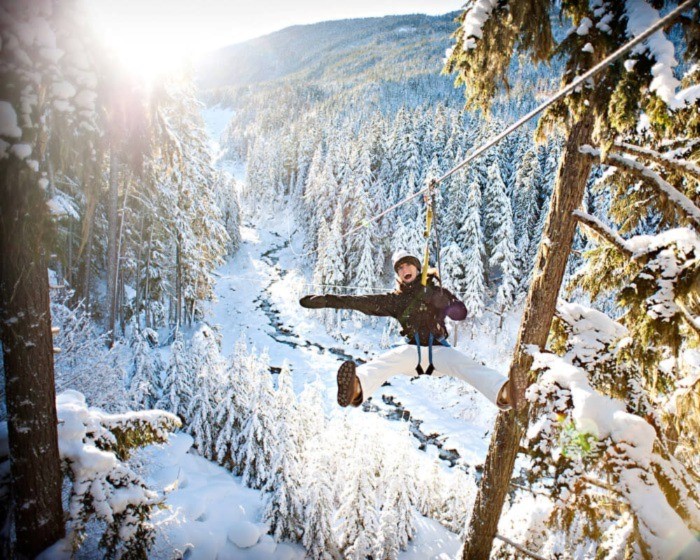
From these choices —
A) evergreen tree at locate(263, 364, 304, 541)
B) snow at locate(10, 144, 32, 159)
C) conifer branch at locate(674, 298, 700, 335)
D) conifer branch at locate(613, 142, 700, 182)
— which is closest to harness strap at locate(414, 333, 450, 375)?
conifer branch at locate(674, 298, 700, 335)

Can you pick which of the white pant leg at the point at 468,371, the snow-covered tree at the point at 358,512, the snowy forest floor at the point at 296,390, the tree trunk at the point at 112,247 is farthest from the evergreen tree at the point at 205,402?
the white pant leg at the point at 468,371

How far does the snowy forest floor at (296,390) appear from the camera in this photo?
341 inches

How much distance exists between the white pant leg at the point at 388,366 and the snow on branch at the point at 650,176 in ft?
10.2

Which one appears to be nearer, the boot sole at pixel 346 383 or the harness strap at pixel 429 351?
the boot sole at pixel 346 383

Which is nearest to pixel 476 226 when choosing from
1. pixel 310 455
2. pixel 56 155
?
pixel 310 455

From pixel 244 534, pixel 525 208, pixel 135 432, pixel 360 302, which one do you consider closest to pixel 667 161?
pixel 360 302

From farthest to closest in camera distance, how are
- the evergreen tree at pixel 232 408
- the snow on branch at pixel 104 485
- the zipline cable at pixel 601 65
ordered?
the evergreen tree at pixel 232 408, the snow on branch at pixel 104 485, the zipline cable at pixel 601 65

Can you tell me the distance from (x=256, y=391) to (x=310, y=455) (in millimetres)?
2565

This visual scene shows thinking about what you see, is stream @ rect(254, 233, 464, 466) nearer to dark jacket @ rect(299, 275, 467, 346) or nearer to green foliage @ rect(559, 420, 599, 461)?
dark jacket @ rect(299, 275, 467, 346)

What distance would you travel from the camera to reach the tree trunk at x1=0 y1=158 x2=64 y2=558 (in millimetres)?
3910

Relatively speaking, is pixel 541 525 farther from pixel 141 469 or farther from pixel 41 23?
pixel 41 23

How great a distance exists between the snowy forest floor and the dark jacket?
10.5 ft

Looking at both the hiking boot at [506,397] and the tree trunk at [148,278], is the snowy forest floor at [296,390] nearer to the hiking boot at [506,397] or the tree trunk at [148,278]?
the hiking boot at [506,397]

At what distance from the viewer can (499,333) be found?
35469mm
